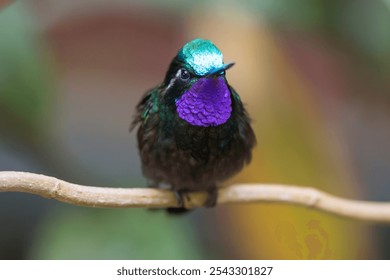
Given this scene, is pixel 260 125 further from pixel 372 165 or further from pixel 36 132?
pixel 36 132

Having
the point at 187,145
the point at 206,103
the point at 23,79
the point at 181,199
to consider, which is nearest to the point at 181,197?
the point at 181,199

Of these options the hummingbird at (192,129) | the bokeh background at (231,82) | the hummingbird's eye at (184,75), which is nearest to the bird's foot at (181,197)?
the hummingbird at (192,129)

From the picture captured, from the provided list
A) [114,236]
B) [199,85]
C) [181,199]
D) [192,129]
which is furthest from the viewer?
[114,236]

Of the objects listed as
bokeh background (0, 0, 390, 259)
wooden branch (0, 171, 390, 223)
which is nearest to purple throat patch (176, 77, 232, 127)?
wooden branch (0, 171, 390, 223)

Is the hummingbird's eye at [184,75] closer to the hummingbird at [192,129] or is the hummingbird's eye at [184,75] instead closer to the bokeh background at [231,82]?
the hummingbird at [192,129]

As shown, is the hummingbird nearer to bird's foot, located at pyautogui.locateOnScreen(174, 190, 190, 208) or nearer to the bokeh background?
bird's foot, located at pyautogui.locateOnScreen(174, 190, 190, 208)

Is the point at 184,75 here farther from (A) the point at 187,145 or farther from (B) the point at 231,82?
(B) the point at 231,82
